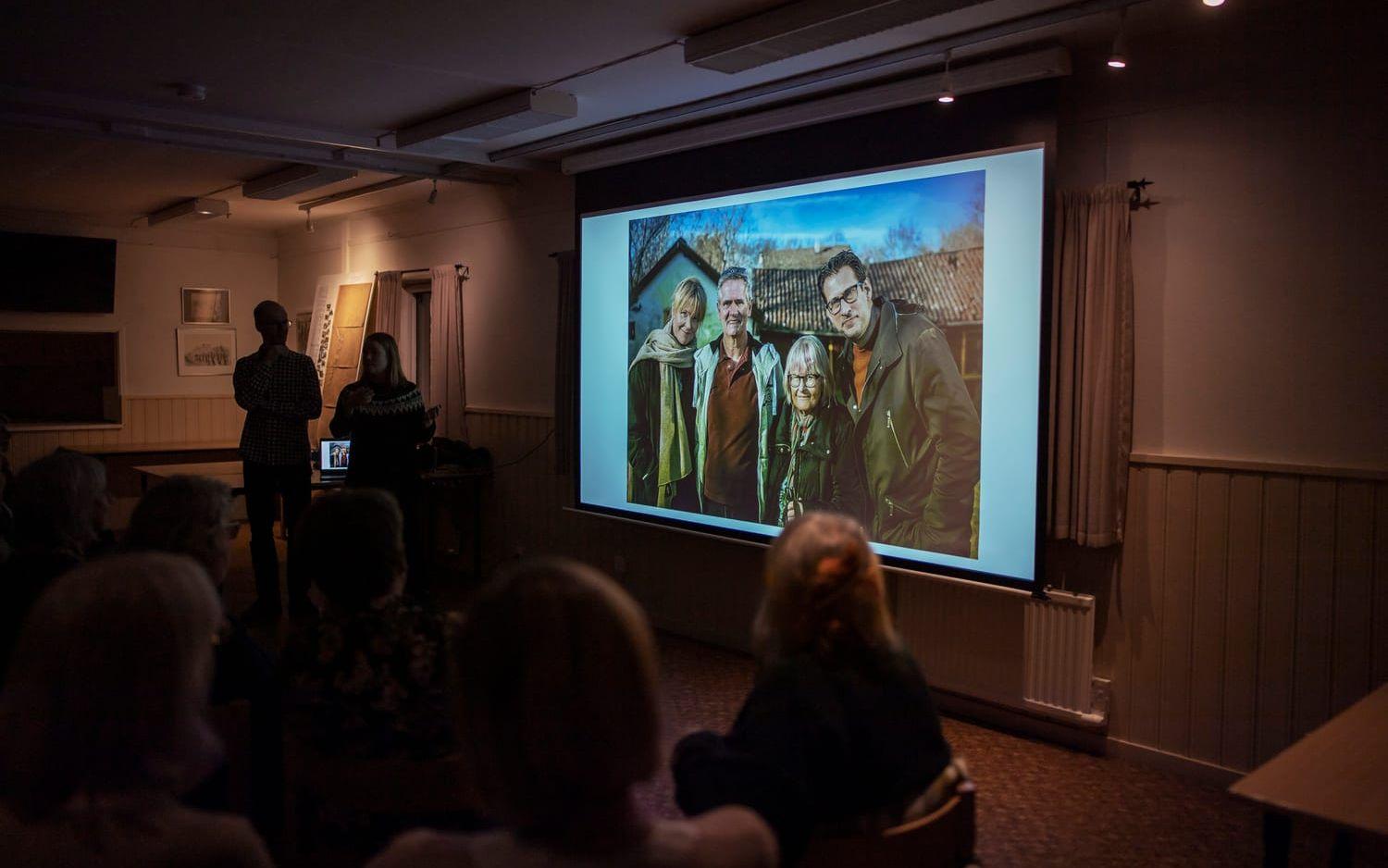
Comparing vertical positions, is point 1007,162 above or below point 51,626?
above

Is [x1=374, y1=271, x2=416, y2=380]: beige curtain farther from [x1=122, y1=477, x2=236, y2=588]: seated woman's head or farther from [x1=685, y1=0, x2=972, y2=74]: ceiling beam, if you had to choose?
[x1=122, y1=477, x2=236, y2=588]: seated woman's head

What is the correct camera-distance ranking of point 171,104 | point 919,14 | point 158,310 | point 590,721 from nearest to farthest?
1. point 590,721
2. point 919,14
3. point 171,104
4. point 158,310

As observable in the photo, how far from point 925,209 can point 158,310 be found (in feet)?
27.2

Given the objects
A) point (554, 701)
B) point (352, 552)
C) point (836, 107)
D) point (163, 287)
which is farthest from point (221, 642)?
point (163, 287)

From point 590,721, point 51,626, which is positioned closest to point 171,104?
point 51,626

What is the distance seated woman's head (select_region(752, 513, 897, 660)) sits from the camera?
1.66 metres

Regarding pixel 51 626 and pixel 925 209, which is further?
pixel 925 209

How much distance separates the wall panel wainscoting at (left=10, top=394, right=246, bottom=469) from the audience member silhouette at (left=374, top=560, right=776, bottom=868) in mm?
8986

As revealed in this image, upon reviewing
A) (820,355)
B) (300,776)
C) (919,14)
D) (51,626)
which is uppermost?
(919,14)

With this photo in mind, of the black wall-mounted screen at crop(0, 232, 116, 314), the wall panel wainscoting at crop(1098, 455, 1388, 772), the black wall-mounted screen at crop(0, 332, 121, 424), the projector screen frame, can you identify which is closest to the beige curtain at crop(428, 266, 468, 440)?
the projector screen frame

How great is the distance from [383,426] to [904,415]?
293 cm

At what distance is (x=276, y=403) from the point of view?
210 inches

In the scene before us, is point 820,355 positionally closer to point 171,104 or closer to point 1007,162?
point 1007,162

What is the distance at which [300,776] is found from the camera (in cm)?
177
